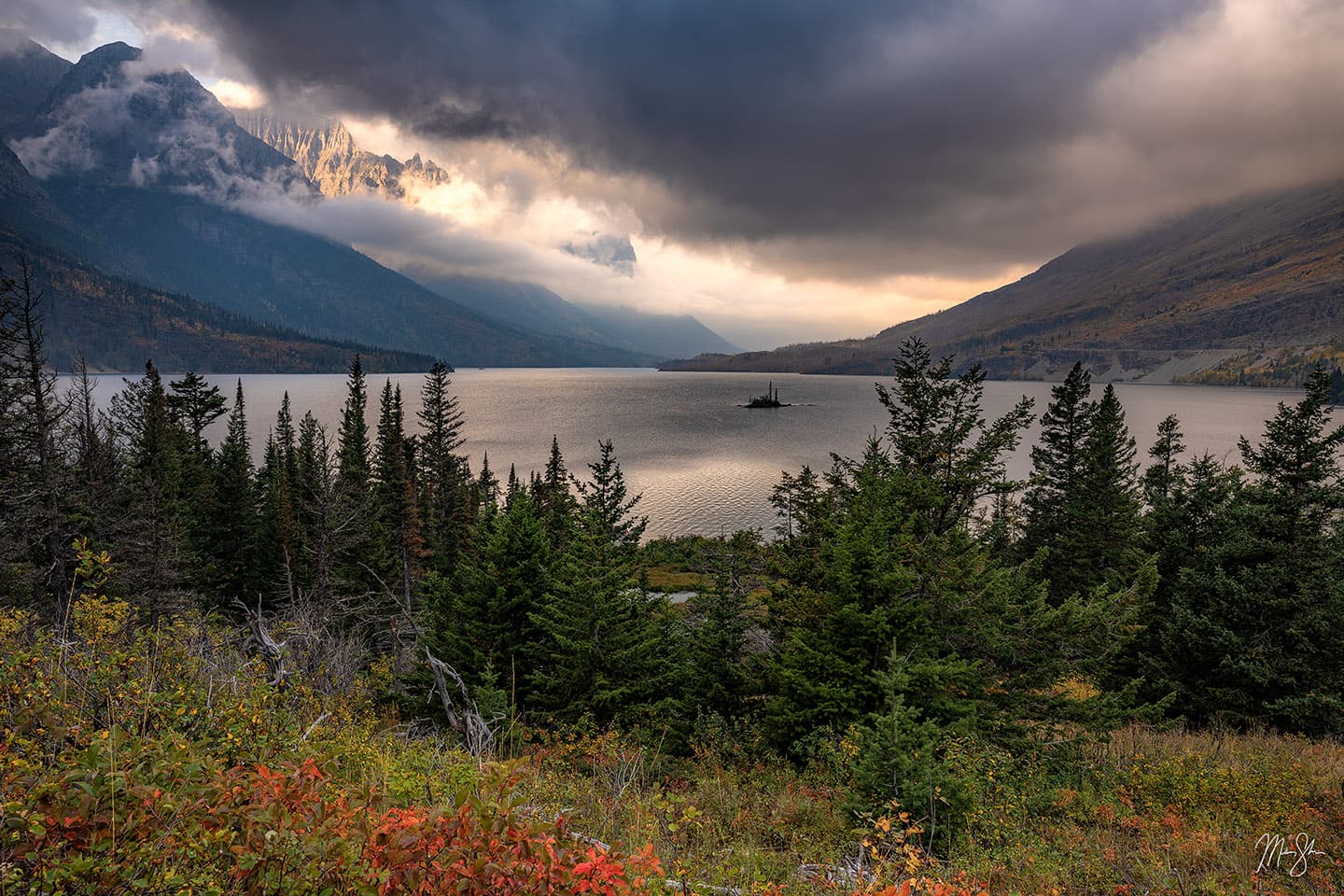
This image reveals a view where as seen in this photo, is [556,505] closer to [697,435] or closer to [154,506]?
[154,506]

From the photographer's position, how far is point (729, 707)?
15.9 m

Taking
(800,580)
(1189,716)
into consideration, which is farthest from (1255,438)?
(800,580)

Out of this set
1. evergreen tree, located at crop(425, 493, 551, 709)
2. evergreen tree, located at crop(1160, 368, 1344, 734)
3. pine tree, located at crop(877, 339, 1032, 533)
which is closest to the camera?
evergreen tree, located at crop(1160, 368, 1344, 734)

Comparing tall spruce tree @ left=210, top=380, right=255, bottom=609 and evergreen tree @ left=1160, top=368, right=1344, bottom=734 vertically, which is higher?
evergreen tree @ left=1160, top=368, right=1344, bottom=734

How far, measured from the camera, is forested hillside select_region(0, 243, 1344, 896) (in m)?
3.28

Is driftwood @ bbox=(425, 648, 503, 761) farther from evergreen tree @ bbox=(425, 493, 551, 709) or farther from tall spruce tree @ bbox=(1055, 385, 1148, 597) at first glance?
tall spruce tree @ bbox=(1055, 385, 1148, 597)

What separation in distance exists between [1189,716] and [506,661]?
19.9 m

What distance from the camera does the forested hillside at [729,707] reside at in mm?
3277

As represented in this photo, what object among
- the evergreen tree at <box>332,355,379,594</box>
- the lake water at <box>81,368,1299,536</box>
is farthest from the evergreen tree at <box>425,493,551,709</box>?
the lake water at <box>81,368,1299,536</box>

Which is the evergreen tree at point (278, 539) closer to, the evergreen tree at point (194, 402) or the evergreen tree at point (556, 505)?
the evergreen tree at point (194, 402)

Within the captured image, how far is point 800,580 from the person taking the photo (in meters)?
18.1

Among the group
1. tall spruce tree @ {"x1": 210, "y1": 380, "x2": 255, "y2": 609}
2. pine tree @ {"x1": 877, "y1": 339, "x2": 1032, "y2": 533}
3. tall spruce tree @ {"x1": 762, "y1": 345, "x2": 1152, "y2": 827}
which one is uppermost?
pine tree @ {"x1": 877, "y1": 339, "x2": 1032, "y2": 533}

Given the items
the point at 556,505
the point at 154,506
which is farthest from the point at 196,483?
the point at 556,505

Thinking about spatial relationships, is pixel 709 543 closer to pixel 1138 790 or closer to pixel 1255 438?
pixel 1138 790
